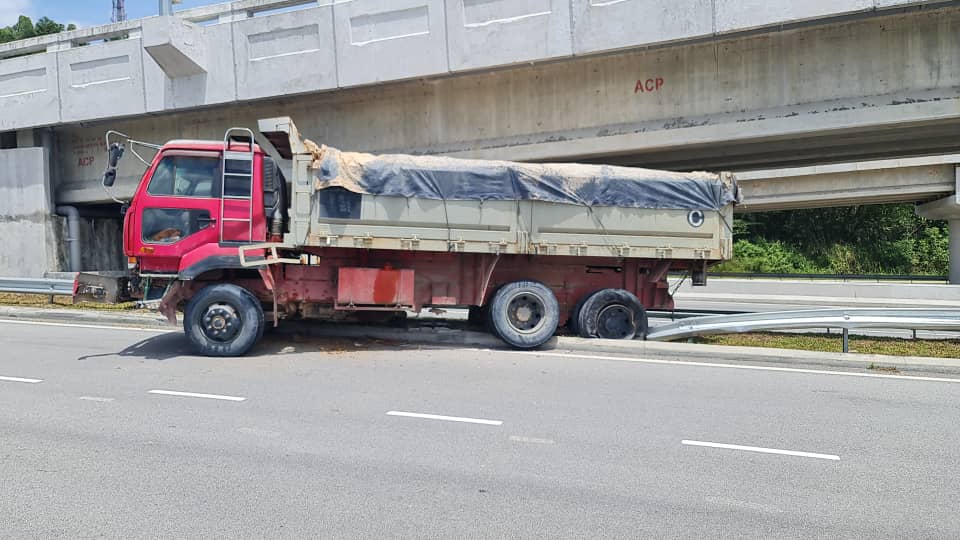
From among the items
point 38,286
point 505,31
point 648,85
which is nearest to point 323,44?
point 505,31

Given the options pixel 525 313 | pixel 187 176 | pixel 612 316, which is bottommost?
pixel 612 316

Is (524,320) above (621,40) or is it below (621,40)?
below

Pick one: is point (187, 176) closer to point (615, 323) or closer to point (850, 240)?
point (615, 323)

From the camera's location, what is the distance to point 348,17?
14.3 meters

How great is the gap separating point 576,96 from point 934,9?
6421mm

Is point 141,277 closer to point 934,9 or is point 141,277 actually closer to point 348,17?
point 348,17

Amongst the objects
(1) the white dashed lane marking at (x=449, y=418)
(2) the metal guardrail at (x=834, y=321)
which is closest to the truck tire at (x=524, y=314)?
(2) the metal guardrail at (x=834, y=321)

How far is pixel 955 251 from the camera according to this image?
61.5ft

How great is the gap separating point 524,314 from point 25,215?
1676cm

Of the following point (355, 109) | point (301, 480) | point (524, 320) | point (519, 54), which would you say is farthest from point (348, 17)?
point (301, 480)

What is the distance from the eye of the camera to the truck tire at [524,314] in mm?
9766

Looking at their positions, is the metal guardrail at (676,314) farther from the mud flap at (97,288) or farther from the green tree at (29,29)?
the green tree at (29,29)

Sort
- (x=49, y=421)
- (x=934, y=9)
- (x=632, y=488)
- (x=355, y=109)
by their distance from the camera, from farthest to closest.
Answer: (x=355, y=109), (x=934, y=9), (x=49, y=421), (x=632, y=488)

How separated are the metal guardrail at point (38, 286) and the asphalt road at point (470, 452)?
228 inches
